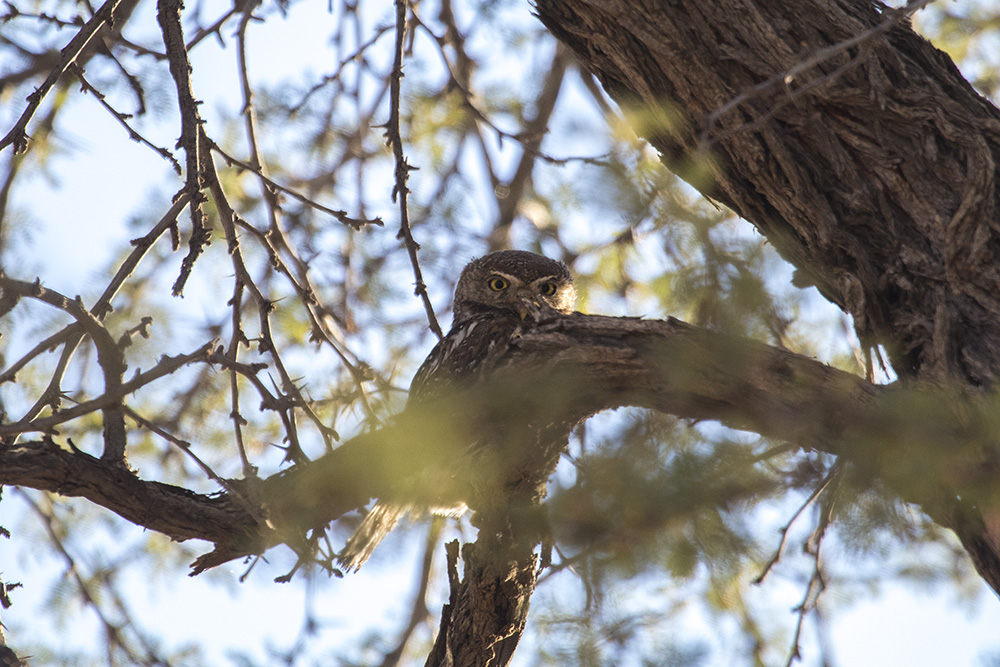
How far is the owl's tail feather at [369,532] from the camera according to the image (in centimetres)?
295

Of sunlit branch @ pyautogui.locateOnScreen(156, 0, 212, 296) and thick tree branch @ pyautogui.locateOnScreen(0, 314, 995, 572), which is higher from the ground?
sunlit branch @ pyautogui.locateOnScreen(156, 0, 212, 296)

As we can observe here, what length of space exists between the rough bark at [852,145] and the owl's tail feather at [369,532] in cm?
156

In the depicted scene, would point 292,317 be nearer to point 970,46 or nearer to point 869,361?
point 869,361

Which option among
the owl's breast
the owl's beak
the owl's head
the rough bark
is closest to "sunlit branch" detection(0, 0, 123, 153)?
the owl's breast

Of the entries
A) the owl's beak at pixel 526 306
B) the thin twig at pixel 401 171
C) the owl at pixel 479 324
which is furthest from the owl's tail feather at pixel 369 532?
the owl's beak at pixel 526 306

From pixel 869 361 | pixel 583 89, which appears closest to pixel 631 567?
pixel 869 361

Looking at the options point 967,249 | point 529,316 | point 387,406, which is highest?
point 529,316

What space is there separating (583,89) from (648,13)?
203 cm

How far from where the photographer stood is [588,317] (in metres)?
2.81

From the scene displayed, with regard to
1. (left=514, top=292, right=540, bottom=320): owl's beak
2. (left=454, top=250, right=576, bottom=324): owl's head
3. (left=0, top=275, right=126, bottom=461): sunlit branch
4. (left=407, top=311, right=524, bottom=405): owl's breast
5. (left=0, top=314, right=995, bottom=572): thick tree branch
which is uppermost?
(left=454, top=250, right=576, bottom=324): owl's head

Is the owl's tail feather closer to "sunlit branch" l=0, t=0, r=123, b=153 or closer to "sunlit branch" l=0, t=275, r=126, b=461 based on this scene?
"sunlit branch" l=0, t=275, r=126, b=461

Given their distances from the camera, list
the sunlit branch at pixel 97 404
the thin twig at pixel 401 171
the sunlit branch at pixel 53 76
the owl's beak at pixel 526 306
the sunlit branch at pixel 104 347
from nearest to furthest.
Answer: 1. the sunlit branch at pixel 97 404
2. the sunlit branch at pixel 104 347
3. the sunlit branch at pixel 53 76
4. the thin twig at pixel 401 171
5. the owl's beak at pixel 526 306

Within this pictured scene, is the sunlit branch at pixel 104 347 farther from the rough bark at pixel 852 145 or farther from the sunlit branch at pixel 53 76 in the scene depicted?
the rough bark at pixel 852 145

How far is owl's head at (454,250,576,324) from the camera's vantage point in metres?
4.47
